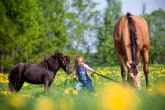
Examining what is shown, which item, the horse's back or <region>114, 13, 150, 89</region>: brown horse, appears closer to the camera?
<region>114, 13, 150, 89</region>: brown horse

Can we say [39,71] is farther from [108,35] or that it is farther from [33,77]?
[108,35]

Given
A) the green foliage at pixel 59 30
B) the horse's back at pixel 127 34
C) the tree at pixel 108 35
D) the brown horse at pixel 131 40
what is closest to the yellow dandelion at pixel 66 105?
the brown horse at pixel 131 40

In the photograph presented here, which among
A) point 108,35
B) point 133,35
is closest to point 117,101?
point 133,35

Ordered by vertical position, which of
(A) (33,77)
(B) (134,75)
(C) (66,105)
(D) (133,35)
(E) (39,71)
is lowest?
(A) (33,77)

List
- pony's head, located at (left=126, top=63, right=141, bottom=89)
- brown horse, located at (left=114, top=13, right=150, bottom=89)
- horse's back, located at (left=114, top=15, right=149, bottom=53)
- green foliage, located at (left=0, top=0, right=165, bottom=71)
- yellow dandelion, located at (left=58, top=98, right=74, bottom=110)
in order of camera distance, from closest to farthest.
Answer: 1. yellow dandelion, located at (left=58, top=98, right=74, bottom=110)
2. pony's head, located at (left=126, top=63, right=141, bottom=89)
3. brown horse, located at (left=114, top=13, right=150, bottom=89)
4. horse's back, located at (left=114, top=15, right=149, bottom=53)
5. green foliage, located at (left=0, top=0, right=165, bottom=71)

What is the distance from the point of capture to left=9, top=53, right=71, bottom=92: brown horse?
8.52m

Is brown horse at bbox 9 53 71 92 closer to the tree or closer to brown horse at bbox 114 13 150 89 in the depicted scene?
brown horse at bbox 114 13 150 89

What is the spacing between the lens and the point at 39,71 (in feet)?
28.5

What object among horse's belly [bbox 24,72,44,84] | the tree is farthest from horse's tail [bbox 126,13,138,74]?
the tree

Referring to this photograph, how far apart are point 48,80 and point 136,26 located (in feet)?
7.36

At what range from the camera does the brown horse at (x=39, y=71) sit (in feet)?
27.9

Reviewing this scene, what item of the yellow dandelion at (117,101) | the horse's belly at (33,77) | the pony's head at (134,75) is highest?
the yellow dandelion at (117,101)

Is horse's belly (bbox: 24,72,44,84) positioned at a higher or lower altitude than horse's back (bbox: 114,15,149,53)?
lower

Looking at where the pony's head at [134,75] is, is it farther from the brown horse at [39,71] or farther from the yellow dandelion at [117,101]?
the yellow dandelion at [117,101]
